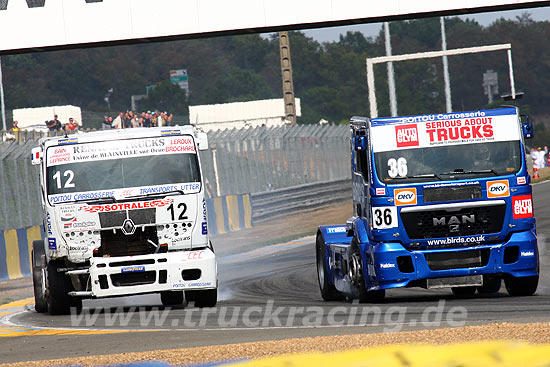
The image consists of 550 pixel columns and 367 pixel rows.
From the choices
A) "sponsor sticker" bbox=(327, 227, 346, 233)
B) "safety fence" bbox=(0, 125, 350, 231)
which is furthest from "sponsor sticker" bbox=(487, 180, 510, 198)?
"safety fence" bbox=(0, 125, 350, 231)

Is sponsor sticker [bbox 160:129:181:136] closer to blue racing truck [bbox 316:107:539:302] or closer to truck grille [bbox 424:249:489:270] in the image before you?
blue racing truck [bbox 316:107:539:302]

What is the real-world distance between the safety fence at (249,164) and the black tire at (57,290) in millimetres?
7956

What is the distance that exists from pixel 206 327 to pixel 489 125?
4185mm

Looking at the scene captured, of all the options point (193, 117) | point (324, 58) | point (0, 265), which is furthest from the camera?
point (324, 58)

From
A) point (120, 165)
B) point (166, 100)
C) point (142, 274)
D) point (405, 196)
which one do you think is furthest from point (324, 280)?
point (166, 100)

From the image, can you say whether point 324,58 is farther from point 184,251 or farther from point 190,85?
point 184,251

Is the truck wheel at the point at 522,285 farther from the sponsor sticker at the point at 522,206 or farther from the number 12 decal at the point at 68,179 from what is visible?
the number 12 decal at the point at 68,179

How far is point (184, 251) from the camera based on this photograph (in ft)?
45.2

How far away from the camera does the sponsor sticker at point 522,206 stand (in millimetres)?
12766

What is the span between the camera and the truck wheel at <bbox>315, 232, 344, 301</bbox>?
1452cm

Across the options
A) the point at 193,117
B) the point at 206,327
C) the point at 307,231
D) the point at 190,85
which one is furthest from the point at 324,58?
the point at 206,327

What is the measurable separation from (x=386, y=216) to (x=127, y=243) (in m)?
3.42

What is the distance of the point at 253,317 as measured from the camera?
12484mm

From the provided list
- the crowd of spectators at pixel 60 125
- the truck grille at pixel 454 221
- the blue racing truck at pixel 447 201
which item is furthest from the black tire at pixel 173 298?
the crowd of spectators at pixel 60 125
